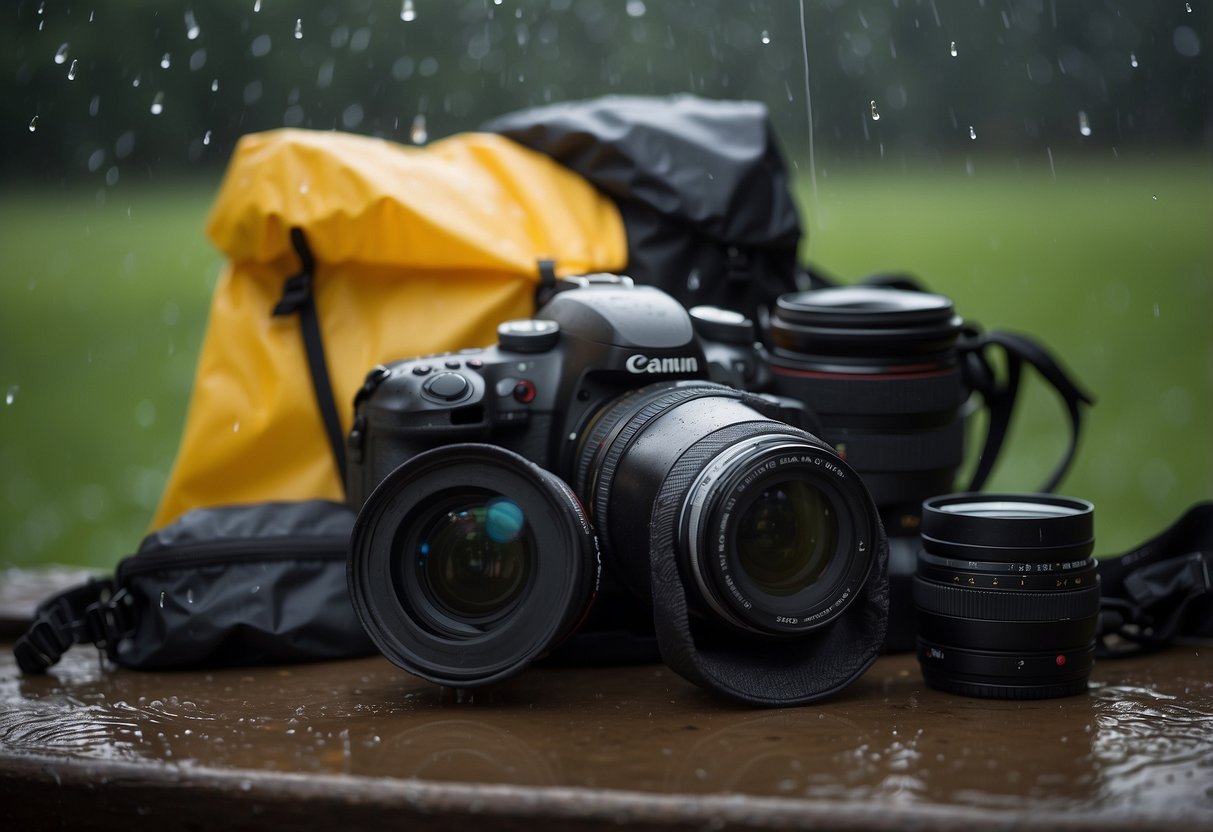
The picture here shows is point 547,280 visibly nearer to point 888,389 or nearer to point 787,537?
point 888,389

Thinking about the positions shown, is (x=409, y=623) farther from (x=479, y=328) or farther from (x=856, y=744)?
(x=479, y=328)

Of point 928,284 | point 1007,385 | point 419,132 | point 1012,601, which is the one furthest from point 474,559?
point 928,284

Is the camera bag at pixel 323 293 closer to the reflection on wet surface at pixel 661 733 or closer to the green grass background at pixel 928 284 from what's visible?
the reflection on wet surface at pixel 661 733

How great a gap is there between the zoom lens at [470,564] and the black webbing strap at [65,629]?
40 centimetres

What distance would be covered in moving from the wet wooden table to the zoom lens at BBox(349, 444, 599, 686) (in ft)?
0.22

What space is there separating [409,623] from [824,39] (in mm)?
4641

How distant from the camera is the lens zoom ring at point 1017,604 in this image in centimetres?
122

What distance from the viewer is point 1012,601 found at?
Answer: 1.23m

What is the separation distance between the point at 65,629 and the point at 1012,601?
1.00 metres

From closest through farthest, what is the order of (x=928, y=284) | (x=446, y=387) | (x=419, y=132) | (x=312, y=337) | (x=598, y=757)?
(x=598, y=757), (x=446, y=387), (x=312, y=337), (x=419, y=132), (x=928, y=284)

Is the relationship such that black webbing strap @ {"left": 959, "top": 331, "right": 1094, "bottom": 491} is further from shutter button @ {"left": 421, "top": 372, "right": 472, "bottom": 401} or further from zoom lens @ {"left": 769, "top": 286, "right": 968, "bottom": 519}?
shutter button @ {"left": 421, "top": 372, "right": 472, "bottom": 401}

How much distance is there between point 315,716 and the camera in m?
1.24

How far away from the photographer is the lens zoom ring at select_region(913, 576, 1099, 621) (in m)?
1.22

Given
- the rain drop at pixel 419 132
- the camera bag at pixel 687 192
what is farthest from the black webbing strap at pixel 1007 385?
the rain drop at pixel 419 132
